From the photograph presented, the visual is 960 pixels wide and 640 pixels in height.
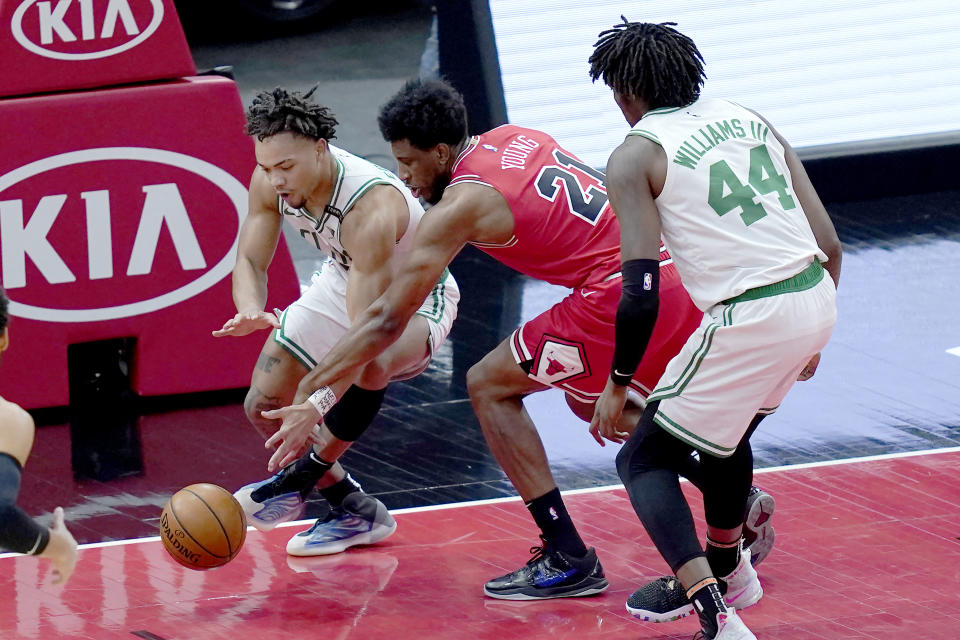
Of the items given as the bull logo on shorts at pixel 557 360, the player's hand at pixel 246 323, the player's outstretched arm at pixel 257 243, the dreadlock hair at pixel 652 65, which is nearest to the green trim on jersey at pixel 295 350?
the player's outstretched arm at pixel 257 243

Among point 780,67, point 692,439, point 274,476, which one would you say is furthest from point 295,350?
point 780,67

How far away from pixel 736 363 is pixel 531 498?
1.01 m

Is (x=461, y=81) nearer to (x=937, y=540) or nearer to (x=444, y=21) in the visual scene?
(x=444, y=21)

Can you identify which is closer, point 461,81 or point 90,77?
point 90,77

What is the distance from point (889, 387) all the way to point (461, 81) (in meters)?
3.92

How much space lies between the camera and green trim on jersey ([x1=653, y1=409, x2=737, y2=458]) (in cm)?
403

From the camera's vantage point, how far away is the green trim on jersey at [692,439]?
4031mm

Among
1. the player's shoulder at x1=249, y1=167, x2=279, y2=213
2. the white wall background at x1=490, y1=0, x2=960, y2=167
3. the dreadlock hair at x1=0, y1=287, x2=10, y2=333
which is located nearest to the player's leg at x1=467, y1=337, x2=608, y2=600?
the player's shoulder at x1=249, y1=167, x2=279, y2=213

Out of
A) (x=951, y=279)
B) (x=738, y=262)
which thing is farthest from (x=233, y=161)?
(x=951, y=279)

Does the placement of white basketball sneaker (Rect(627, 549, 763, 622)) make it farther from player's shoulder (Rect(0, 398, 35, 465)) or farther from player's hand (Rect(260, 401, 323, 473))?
player's shoulder (Rect(0, 398, 35, 465))

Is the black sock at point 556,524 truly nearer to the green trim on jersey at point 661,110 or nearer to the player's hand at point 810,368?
the player's hand at point 810,368

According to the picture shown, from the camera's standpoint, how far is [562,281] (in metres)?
4.81

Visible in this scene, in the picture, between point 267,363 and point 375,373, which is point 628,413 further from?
point 267,363

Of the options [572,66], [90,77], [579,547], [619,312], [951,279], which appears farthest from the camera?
[572,66]
